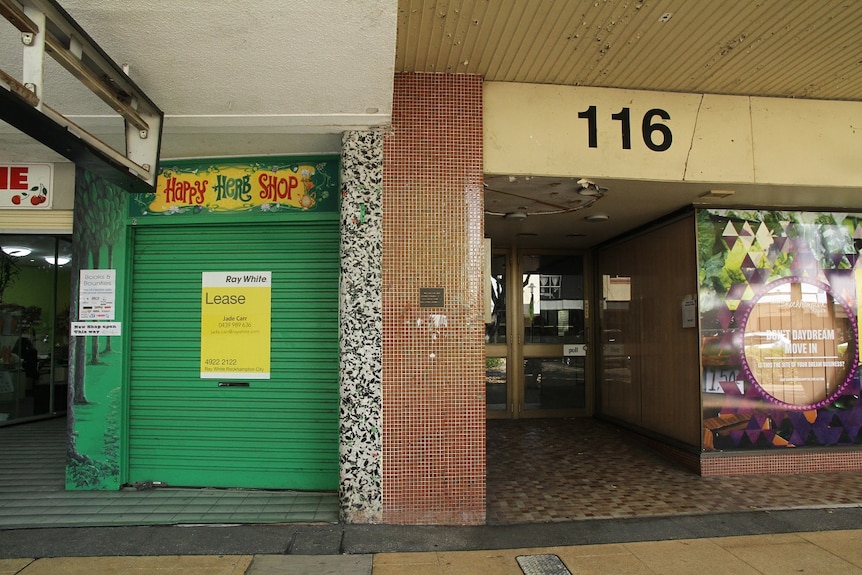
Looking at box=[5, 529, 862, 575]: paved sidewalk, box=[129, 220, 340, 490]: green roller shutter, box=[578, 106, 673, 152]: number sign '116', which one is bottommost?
box=[5, 529, 862, 575]: paved sidewalk

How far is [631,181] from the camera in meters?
5.01

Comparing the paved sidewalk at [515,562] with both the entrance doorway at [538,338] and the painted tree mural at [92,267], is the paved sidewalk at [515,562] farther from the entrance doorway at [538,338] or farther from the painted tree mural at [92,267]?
the entrance doorway at [538,338]

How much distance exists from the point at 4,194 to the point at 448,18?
4.64 meters

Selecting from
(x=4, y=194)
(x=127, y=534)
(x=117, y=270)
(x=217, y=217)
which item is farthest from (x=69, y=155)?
(x=4, y=194)

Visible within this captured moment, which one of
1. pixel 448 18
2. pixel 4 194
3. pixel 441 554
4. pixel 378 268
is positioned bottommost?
pixel 441 554

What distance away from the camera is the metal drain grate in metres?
3.60

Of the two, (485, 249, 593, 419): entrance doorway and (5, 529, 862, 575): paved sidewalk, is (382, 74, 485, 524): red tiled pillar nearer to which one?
(5, 529, 862, 575): paved sidewalk

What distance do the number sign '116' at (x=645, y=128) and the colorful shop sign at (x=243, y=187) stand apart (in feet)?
7.84

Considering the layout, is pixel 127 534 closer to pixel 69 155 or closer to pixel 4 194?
pixel 69 155

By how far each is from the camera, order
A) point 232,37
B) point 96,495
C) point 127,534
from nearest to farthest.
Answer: point 232,37 < point 127,534 < point 96,495

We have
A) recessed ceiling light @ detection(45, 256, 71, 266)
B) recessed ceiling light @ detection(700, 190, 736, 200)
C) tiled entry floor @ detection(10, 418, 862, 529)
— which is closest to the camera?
tiled entry floor @ detection(10, 418, 862, 529)

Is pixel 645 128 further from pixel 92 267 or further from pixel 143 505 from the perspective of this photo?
pixel 143 505

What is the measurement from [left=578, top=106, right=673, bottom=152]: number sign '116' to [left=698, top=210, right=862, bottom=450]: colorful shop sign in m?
1.39

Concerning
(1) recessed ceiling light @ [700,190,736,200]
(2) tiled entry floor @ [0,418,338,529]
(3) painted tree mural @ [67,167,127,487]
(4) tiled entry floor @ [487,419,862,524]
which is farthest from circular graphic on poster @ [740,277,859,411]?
(3) painted tree mural @ [67,167,127,487]
